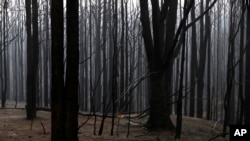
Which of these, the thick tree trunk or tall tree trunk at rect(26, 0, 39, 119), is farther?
tall tree trunk at rect(26, 0, 39, 119)

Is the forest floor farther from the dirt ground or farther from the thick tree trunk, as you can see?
the thick tree trunk

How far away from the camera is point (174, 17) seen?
11.0 meters

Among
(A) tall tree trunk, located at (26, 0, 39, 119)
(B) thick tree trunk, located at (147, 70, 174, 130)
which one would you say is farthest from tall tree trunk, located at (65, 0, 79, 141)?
(A) tall tree trunk, located at (26, 0, 39, 119)

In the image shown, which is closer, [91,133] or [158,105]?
[91,133]

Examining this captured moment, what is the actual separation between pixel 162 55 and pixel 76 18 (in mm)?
4907

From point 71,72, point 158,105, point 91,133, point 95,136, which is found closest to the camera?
point 71,72

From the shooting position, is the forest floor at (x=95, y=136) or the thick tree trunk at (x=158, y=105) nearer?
the forest floor at (x=95, y=136)

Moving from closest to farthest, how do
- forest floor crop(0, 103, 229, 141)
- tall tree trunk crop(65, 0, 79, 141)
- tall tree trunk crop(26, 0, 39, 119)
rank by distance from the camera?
tall tree trunk crop(65, 0, 79, 141), forest floor crop(0, 103, 229, 141), tall tree trunk crop(26, 0, 39, 119)

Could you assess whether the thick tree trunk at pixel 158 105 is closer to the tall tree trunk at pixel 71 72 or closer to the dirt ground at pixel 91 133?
the dirt ground at pixel 91 133

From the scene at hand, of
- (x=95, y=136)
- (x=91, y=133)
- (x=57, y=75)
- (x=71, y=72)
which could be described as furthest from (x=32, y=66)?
(x=71, y=72)

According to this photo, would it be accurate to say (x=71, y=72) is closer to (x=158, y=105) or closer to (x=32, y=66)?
(x=158, y=105)

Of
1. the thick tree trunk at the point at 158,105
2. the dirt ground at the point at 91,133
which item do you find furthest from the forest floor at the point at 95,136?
the thick tree trunk at the point at 158,105

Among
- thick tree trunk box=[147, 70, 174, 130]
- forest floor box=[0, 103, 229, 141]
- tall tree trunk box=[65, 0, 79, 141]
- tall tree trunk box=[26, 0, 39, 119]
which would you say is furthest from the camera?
tall tree trunk box=[26, 0, 39, 119]

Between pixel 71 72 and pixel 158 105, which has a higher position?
pixel 71 72
